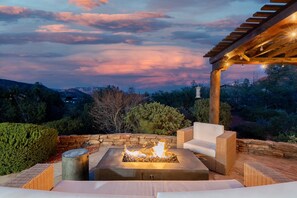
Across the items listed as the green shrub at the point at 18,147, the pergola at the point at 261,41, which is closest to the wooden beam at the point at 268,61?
the pergola at the point at 261,41

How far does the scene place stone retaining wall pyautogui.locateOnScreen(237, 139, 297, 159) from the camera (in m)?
5.31

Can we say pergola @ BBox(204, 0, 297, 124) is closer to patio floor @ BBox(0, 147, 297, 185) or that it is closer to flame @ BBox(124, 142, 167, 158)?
patio floor @ BBox(0, 147, 297, 185)

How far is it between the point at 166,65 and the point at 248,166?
8.01 m

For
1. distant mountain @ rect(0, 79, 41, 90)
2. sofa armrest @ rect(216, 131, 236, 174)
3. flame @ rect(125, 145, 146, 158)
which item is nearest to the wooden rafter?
sofa armrest @ rect(216, 131, 236, 174)

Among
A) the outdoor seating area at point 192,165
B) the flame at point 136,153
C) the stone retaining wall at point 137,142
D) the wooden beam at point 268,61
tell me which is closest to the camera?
the outdoor seating area at point 192,165

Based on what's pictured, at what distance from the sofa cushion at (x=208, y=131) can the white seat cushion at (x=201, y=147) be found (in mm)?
143

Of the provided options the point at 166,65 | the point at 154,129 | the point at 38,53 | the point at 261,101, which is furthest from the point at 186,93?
the point at 38,53

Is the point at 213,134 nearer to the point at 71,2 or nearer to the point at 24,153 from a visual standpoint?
the point at 24,153

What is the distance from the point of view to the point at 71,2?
664 cm

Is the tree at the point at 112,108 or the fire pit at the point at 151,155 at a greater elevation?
the tree at the point at 112,108

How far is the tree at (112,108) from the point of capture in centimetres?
847

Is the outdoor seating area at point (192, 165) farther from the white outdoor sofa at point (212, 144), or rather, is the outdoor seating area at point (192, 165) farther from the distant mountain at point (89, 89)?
the distant mountain at point (89, 89)

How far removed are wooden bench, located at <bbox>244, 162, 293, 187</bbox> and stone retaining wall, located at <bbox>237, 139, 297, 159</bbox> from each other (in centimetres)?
313

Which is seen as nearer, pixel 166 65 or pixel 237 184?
pixel 237 184
